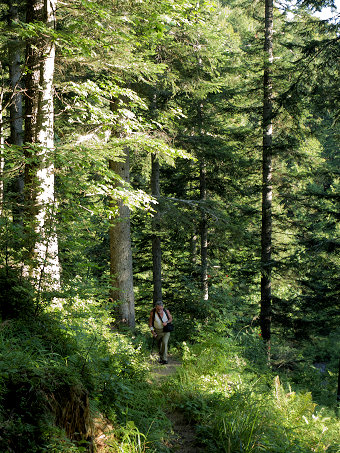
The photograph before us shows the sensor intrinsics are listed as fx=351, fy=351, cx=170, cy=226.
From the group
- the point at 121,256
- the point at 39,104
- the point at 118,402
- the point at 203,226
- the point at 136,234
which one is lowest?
the point at 118,402

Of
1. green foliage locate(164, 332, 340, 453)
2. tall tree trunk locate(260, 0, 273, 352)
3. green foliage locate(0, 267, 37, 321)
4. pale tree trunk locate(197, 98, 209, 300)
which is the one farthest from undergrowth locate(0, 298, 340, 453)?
pale tree trunk locate(197, 98, 209, 300)

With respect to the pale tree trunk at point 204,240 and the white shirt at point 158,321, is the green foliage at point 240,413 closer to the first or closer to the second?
the white shirt at point 158,321

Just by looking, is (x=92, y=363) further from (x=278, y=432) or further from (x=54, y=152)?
(x=54, y=152)

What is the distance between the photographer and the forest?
409 cm

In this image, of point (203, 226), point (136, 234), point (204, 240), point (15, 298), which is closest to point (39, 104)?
point (15, 298)

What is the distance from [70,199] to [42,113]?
174 centimetres

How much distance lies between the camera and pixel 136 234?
48.6ft

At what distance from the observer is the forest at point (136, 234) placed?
4.09 metres

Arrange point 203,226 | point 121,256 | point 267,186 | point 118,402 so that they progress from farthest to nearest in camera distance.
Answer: point 203,226, point 267,186, point 121,256, point 118,402

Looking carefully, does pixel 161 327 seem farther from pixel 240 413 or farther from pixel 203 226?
pixel 203 226

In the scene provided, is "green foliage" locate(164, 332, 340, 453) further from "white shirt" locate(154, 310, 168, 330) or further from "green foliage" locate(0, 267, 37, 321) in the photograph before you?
"green foliage" locate(0, 267, 37, 321)

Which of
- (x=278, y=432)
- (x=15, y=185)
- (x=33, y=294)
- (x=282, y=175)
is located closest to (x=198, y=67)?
(x=282, y=175)

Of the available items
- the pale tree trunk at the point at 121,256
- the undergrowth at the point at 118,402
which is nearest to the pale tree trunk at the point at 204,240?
the pale tree trunk at the point at 121,256

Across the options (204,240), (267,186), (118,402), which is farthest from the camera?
(204,240)
